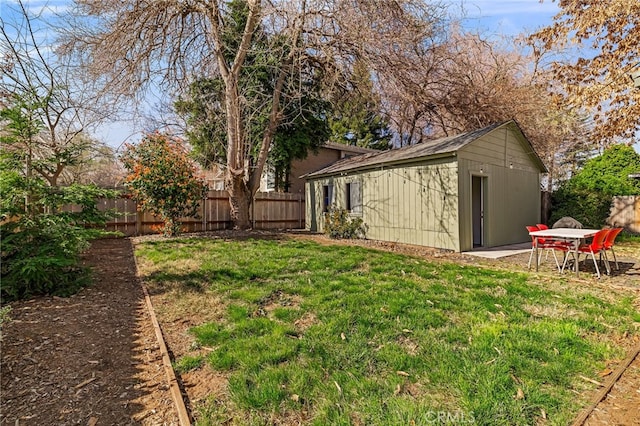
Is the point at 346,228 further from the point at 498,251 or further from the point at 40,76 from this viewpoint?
the point at 40,76

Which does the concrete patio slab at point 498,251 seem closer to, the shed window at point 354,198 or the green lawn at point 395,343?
the green lawn at point 395,343

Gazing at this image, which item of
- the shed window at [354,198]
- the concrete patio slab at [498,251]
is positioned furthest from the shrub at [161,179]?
the concrete patio slab at [498,251]

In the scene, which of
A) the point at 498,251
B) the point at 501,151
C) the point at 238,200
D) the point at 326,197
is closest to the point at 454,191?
the point at 498,251

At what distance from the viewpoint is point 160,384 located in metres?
2.60

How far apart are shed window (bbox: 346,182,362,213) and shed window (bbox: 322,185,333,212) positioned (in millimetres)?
1130

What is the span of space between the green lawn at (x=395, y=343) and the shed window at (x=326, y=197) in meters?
7.68

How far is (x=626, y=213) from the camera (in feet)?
42.0

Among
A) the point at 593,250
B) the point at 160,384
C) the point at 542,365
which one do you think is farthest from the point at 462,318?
the point at 593,250

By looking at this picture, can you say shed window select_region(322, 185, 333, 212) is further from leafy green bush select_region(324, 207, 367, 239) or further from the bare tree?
the bare tree

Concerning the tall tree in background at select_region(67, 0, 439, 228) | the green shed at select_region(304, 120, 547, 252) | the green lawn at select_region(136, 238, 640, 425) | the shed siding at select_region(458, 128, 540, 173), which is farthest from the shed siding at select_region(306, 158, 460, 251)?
the tall tree in background at select_region(67, 0, 439, 228)

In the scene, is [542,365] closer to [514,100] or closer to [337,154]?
[514,100]

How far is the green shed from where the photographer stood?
8.75 m

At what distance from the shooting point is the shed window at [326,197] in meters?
13.4

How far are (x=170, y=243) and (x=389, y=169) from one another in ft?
22.6
